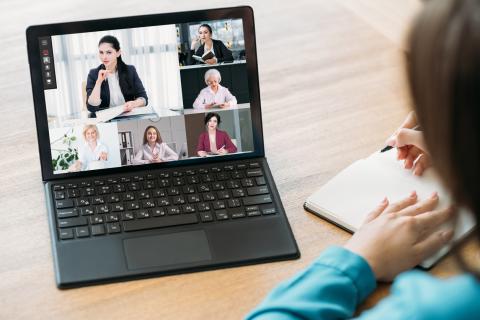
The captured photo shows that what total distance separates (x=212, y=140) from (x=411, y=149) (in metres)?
0.30

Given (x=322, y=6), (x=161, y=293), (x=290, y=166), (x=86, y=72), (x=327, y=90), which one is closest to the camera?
(x=161, y=293)

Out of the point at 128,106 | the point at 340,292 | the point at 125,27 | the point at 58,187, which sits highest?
the point at 125,27

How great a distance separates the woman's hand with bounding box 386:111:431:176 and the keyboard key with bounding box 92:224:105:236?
45 cm

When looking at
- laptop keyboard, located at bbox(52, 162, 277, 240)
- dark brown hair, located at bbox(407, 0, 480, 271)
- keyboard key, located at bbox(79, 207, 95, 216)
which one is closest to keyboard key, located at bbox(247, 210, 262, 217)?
laptop keyboard, located at bbox(52, 162, 277, 240)

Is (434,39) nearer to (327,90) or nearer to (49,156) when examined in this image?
(49,156)

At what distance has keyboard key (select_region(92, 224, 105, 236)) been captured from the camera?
1.17 meters

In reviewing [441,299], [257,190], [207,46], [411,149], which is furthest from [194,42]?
[441,299]

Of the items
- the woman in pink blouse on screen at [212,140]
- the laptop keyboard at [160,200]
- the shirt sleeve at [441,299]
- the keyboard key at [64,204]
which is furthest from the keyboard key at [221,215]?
the shirt sleeve at [441,299]

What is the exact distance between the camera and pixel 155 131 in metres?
1.25

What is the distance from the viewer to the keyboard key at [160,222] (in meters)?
1.18

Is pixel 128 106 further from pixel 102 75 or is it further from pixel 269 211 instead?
pixel 269 211

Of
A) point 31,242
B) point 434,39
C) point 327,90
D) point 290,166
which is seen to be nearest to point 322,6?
point 327,90

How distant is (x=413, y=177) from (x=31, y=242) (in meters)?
0.55

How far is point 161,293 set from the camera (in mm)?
1099
